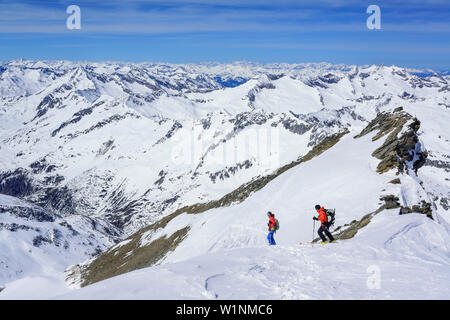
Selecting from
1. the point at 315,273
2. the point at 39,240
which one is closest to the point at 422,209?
the point at 315,273

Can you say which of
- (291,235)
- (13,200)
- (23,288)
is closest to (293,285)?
(291,235)

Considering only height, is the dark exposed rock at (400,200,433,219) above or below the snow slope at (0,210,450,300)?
below

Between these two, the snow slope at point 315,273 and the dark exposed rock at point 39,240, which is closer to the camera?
the snow slope at point 315,273

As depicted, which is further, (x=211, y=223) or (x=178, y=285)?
(x=211, y=223)

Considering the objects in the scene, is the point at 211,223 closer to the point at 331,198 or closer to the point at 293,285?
the point at 331,198

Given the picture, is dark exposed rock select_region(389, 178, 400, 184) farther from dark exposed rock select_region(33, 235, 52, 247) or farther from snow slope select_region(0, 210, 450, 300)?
dark exposed rock select_region(33, 235, 52, 247)

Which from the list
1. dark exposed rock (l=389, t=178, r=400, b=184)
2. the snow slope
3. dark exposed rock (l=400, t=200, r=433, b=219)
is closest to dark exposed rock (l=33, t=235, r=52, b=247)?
dark exposed rock (l=389, t=178, r=400, b=184)

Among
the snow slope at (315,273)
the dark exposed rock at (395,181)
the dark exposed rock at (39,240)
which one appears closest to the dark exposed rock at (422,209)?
the dark exposed rock at (395,181)

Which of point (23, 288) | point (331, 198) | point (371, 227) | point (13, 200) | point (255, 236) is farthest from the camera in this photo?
point (13, 200)

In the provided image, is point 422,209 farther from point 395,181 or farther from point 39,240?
point 39,240

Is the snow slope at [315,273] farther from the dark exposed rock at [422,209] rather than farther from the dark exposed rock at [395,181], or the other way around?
the dark exposed rock at [395,181]

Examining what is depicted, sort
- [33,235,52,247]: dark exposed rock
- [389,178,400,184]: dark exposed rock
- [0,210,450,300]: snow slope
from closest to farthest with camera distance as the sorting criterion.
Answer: [0,210,450,300]: snow slope < [389,178,400,184]: dark exposed rock < [33,235,52,247]: dark exposed rock
